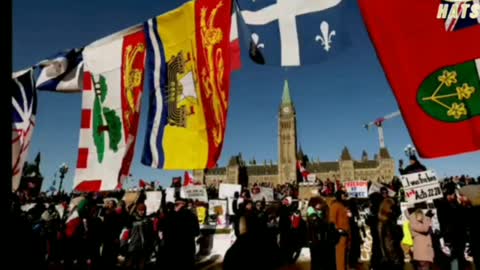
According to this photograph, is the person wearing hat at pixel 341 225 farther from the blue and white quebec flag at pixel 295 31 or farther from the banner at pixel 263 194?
the banner at pixel 263 194

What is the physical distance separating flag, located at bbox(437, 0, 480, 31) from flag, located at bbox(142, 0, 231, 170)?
2.47 m

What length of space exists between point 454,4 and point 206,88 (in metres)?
3.00

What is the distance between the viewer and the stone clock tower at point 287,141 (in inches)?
5930

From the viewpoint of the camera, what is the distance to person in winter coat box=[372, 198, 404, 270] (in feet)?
24.1

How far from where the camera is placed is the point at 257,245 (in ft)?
8.01

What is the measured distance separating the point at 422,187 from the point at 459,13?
5.19 meters

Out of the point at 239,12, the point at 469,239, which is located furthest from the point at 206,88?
the point at 469,239

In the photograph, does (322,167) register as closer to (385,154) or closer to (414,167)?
(385,154)

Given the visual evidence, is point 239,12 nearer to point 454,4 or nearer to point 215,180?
point 454,4

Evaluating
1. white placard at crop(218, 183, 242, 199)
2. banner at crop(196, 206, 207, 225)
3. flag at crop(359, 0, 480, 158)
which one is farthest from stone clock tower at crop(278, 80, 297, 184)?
flag at crop(359, 0, 480, 158)

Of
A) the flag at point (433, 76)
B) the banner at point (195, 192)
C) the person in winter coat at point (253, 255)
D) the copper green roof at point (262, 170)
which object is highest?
the flag at point (433, 76)

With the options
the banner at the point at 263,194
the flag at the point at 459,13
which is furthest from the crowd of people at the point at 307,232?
the banner at the point at 263,194

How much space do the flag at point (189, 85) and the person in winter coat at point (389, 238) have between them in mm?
4203

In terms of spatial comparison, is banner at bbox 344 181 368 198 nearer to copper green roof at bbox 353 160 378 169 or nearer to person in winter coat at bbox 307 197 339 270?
person in winter coat at bbox 307 197 339 270
